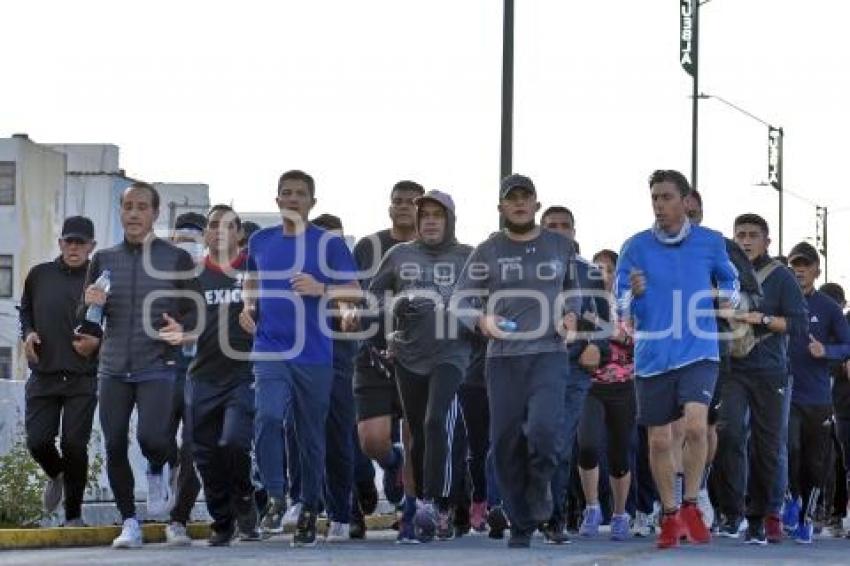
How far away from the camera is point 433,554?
11.6 m

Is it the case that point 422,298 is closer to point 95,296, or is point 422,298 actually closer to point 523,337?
point 523,337

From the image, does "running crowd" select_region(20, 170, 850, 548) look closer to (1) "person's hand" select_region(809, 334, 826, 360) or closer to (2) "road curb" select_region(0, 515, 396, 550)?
(2) "road curb" select_region(0, 515, 396, 550)

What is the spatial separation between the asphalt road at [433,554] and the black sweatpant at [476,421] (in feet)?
4.77

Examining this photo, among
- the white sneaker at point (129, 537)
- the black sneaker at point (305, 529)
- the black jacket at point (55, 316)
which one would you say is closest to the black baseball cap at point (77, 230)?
the black jacket at point (55, 316)

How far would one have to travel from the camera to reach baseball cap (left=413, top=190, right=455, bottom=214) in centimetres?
1336

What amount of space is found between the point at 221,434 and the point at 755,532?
3630 mm

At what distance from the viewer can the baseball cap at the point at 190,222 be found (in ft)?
47.7

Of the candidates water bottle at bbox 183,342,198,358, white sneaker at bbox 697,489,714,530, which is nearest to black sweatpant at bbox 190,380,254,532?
water bottle at bbox 183,342,198,358

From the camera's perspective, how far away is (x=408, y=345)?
1337cm

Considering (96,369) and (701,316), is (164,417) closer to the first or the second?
(96,369)

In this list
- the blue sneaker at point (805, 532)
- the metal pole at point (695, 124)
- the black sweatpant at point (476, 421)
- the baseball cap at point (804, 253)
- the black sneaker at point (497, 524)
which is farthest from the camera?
the metal pole at point (695, 124)

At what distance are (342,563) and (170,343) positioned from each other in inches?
109

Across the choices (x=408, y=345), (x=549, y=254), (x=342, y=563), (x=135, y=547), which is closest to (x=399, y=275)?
(x=408, y=345)

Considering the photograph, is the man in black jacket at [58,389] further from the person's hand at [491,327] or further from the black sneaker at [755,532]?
the black sneaker at [755,532]
